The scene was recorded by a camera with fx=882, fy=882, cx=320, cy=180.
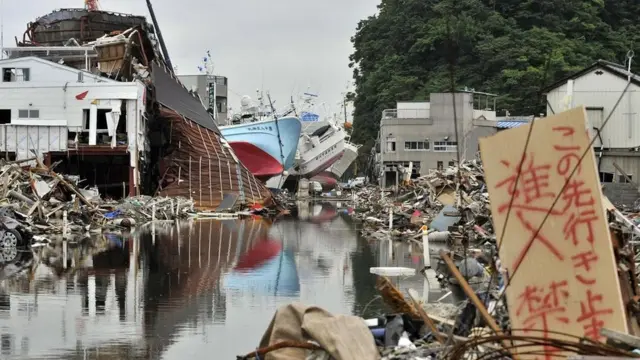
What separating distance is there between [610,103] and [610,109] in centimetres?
94

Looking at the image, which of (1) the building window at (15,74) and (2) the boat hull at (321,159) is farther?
(2) the boat hull at (321,159)

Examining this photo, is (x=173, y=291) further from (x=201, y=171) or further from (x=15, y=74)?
(x=15, y=74)

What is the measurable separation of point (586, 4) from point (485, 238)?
63.9 m

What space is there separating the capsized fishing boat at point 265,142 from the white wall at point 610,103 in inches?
1115

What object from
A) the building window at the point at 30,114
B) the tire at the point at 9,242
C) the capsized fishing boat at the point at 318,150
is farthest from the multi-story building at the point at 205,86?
the tire at the point at 9,242

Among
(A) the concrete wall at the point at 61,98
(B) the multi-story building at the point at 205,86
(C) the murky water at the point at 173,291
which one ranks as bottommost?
(C) the murky water at the point at 173,291

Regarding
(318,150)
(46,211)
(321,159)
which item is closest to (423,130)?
(318,150)

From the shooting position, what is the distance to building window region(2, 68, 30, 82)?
Answer: 145 feet

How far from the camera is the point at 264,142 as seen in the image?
64750 millimetres

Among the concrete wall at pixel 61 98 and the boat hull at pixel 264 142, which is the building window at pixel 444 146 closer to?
the boat hull at pixel 264 142

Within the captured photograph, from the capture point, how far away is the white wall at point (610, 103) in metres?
34.8

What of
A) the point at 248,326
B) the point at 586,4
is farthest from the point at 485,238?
the point at 586,4

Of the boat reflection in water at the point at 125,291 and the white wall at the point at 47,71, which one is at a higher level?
the white wall at the point at 47,71

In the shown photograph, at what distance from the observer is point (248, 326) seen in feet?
39.0
